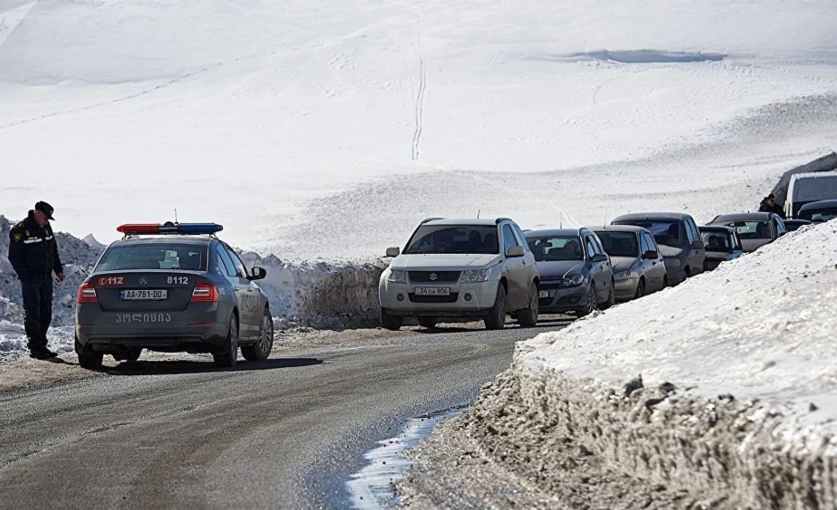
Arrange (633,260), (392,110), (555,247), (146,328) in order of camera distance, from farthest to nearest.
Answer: (392,110) < (633,260) < (555,247) < (146,328)

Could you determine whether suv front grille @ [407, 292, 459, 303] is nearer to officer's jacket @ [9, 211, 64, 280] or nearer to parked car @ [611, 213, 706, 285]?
officer's jacket @ [9, 211, 64, 280]

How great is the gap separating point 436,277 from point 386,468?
45.0 feet

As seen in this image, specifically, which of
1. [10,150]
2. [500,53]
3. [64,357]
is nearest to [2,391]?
[64,357]

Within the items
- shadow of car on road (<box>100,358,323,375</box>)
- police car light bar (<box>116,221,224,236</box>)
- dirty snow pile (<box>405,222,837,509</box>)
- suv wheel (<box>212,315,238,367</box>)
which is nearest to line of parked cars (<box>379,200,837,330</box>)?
shadow of car on road (<box>100,358,323,375</box>)

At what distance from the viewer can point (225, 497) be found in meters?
7.97

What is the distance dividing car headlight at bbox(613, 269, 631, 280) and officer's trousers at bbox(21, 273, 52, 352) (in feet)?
40.7

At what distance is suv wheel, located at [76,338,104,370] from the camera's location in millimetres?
16406

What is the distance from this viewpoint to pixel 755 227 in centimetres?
3597

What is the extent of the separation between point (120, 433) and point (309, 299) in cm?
1550

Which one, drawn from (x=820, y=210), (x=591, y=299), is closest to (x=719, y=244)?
(x=820, y=210)

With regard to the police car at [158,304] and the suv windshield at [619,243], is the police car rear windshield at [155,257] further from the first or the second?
the suv windshield at [619,243]

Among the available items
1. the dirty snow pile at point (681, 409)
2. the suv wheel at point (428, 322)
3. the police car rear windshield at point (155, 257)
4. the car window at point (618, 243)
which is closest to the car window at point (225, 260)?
the police car rear windshield at point (155, 257)

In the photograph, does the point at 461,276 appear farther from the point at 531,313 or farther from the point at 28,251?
the point at 28,251

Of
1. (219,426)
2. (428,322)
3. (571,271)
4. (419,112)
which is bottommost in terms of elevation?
(428,322)
